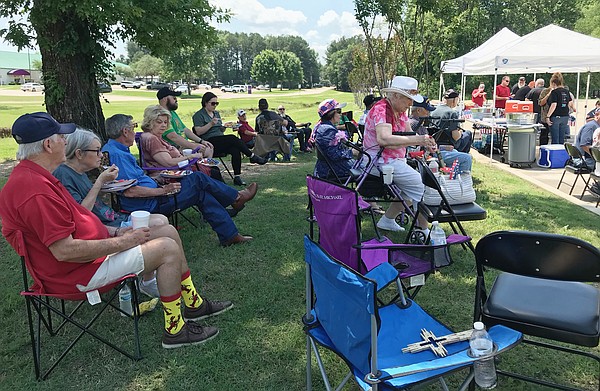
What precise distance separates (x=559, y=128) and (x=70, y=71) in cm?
953

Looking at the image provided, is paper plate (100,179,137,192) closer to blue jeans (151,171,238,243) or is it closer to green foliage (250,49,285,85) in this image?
blue jeans (151,171,238,243)

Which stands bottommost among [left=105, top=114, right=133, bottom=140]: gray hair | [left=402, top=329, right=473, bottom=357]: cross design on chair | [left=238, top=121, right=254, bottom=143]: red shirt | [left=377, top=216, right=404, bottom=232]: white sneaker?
[left=377, top=216, right=404, bottom=232]: white sneaker

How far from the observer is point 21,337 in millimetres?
3186

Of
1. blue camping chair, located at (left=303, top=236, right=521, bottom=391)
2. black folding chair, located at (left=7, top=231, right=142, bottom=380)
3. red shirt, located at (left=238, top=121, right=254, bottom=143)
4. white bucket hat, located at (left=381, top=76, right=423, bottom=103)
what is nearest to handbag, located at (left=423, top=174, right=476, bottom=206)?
white bucket hat, located at (left=381, top=76, right=423, bottom=103)

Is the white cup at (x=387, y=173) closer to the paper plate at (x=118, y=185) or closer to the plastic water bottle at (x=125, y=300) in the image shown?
the paper plate at (x=118, y=185)

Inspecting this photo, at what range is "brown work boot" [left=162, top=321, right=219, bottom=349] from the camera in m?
2.99

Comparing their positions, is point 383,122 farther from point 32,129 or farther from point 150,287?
point 32,129

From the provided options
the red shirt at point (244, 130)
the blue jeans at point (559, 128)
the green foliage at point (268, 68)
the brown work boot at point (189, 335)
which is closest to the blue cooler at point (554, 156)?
the blue jeans at point (559, 128)

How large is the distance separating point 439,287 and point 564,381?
1.22 m

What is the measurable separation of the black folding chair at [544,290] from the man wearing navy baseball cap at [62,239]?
182 centimetres

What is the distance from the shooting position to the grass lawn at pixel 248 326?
106 inches

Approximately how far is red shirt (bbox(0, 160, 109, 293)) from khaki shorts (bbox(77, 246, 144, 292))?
31 mm

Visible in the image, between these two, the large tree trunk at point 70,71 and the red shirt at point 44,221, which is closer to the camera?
the red shirt at point 44,221

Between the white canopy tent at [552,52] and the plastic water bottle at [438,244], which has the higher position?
the white canopy tent at [552,52]
